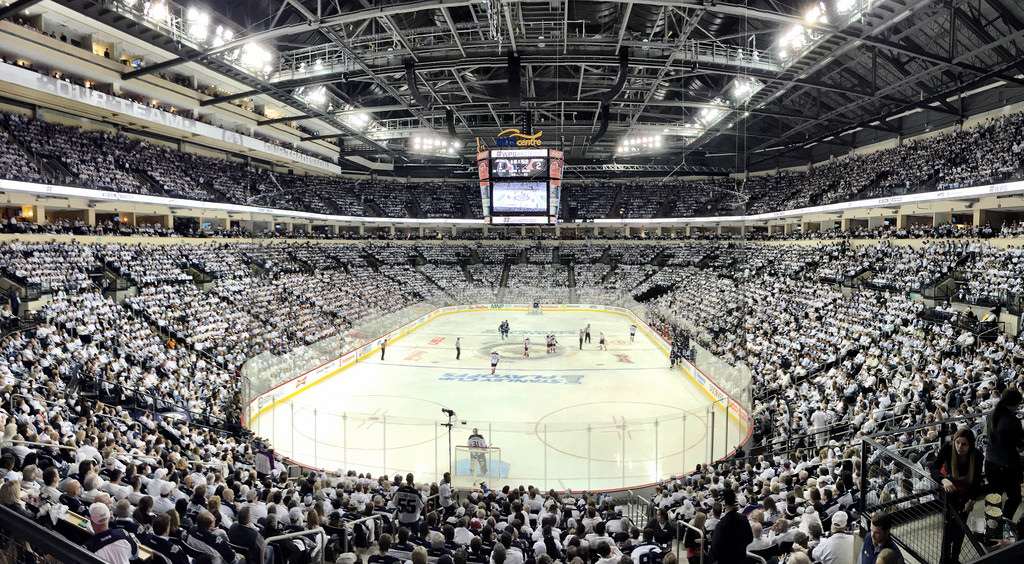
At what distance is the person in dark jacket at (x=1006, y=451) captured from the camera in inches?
179

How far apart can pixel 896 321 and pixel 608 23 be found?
16.8 m

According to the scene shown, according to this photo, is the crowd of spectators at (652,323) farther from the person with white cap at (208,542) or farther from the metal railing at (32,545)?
the metal railing at (32,545)

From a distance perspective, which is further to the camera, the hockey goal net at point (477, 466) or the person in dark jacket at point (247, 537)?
the hockey goal net at point (477, 466)

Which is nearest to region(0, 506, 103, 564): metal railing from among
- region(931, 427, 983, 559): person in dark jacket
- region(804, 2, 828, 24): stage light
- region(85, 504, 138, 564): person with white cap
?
region(85, 504, 138, 564): person with white cap

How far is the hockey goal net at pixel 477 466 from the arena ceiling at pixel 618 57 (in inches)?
545

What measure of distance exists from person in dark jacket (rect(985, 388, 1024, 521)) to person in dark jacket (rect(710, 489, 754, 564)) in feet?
7.25

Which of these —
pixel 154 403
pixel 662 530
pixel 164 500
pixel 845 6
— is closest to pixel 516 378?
pixel 154 403

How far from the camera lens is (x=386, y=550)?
6.09 meters

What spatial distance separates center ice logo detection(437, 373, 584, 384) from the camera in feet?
79.1

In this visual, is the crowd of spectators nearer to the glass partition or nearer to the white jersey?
the glass partition

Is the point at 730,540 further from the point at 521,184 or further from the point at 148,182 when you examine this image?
the point at 148,182

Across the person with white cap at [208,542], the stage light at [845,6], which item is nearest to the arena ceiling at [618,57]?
the stage light at [845,6]

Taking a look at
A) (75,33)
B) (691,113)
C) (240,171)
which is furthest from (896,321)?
(240,171)

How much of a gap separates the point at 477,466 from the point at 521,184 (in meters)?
20.2
